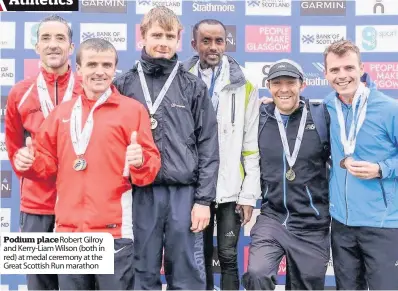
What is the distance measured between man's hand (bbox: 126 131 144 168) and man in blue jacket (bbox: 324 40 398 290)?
128cm

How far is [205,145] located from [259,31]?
1.61 metres

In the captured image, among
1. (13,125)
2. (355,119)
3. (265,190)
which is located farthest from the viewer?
(265,190)

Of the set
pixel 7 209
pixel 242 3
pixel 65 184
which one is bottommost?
pixel 7 209

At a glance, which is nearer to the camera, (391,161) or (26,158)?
(26,158)

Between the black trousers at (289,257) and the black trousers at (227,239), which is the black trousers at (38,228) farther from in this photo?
the black trousers at (289,257)

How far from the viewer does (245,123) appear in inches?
136

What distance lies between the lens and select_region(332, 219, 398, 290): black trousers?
293 centimetres

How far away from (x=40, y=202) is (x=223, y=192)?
122 cm

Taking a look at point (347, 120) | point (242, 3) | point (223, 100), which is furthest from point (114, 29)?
point (347, 120)

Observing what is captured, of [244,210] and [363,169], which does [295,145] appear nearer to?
[363,169]

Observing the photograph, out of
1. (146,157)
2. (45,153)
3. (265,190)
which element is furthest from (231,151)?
(45,153)

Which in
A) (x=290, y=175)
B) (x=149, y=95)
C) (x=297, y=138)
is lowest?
(x=290, y=175)

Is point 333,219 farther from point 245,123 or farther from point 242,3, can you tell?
point 242,3

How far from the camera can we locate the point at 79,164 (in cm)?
271
